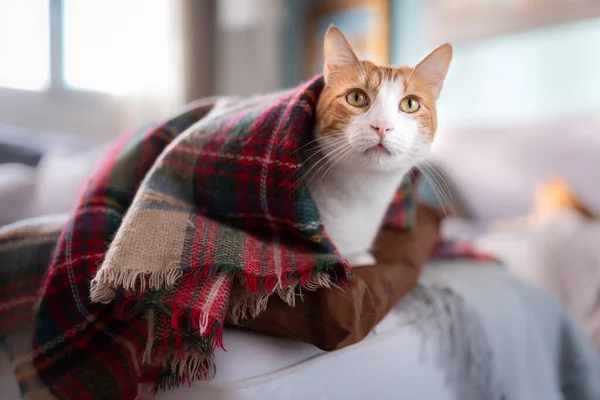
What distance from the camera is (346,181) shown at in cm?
68

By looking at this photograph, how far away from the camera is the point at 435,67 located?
60 centimetres

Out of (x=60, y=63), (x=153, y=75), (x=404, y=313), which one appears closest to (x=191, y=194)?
(x=404, y=313)

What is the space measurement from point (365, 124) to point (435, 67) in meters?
0.12

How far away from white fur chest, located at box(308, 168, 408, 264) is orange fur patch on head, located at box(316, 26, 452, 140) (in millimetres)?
79

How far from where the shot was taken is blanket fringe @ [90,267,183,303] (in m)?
0.51

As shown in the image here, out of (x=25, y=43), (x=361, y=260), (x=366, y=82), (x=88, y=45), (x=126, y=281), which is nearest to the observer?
(x=126, y=281)

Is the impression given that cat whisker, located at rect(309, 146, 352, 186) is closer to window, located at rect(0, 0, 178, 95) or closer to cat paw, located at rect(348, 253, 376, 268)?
cat paw, located at rect(348, 253, 376, 268)

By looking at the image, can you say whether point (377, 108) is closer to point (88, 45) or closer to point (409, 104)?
point (409, 104)

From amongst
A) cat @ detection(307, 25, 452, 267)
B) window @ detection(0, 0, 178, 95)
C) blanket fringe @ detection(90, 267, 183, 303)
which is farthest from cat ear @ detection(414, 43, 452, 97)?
window @ detection(0, 0, 178, 95)

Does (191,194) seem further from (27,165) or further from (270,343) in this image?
(27,165)

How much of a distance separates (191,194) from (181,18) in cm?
191

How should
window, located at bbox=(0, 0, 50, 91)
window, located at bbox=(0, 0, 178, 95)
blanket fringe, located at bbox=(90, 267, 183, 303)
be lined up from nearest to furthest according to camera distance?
blanket fringe, located at bbox=(90, 267, 183, 303) < window, located at bbox=(0, 0, 50, 91) < window, located at bbox=(0, 0, 178, 95)

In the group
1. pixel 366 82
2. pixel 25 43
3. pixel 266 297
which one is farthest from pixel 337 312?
pixel 25 43

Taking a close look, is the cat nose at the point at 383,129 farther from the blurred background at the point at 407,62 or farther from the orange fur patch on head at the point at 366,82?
the blurred background at the point at 407,62
